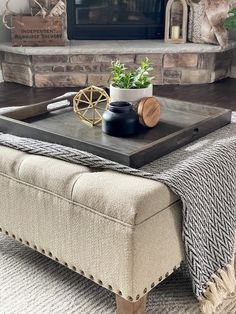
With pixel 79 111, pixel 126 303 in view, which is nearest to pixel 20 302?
pixel 126 303

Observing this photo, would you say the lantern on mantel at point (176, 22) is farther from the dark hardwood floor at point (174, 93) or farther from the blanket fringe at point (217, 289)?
the blanket fringe at point (217, 289)

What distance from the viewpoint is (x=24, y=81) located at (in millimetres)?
4227

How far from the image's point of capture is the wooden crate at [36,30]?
13.4ft

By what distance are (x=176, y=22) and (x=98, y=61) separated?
87 centimetres

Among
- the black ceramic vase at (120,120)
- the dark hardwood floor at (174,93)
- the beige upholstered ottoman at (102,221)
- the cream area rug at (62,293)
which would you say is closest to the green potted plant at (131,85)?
the black ceramic vase at (120,120)

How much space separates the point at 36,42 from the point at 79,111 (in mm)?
2592

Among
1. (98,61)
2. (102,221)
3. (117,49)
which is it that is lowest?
(102,221)

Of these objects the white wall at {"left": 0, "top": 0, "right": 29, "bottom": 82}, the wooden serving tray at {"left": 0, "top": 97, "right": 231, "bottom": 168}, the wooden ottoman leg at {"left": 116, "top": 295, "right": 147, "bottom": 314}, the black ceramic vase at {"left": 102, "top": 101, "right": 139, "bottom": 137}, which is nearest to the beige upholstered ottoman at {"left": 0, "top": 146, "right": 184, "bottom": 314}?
the wooden ottoman leg at {"left": 116, "top": 295, "right": 147, "bottom": 314}

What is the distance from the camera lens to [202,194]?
1.33 metres

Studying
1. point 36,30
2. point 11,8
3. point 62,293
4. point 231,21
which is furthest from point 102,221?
point 11,8

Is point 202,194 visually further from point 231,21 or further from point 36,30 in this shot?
point 36,30

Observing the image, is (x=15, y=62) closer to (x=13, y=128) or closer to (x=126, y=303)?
(x=13, y=128)

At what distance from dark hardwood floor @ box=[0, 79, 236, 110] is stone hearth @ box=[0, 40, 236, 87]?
0.11 meters

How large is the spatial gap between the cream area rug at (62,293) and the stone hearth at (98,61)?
2772mm
